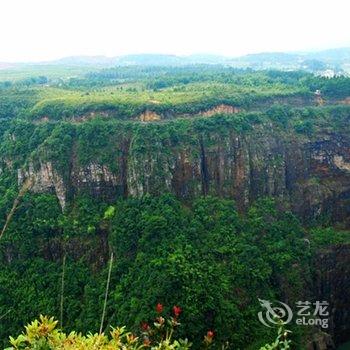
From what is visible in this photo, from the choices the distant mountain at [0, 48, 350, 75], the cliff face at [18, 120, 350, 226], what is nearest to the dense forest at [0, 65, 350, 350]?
the cliff face at [18, 120, 350, 226]

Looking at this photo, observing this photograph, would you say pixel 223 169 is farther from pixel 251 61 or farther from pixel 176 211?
pixel 251 61

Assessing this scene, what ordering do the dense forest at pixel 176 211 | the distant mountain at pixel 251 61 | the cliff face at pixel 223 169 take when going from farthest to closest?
1. the distant mountain at pixel 251 61
2. the cliff face at pixel 223 169
3. the dense forest at pixel 176 211

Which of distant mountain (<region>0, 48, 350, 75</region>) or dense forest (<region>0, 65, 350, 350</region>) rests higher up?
distant mountain (<region>0, 48, 350, 75</region>)

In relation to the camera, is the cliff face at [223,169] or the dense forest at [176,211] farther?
the cliff face at [223,169]

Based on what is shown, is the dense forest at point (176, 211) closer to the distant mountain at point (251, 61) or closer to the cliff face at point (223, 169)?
the cliff face at point (223, 169)

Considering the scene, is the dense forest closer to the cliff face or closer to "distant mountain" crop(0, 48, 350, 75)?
the cliff face

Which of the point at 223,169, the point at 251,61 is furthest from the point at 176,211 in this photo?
the point at 251,61

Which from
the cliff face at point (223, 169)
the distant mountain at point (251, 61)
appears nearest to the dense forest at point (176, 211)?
the cliff face at point (223, 169)

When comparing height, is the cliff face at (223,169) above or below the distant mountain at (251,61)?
below
